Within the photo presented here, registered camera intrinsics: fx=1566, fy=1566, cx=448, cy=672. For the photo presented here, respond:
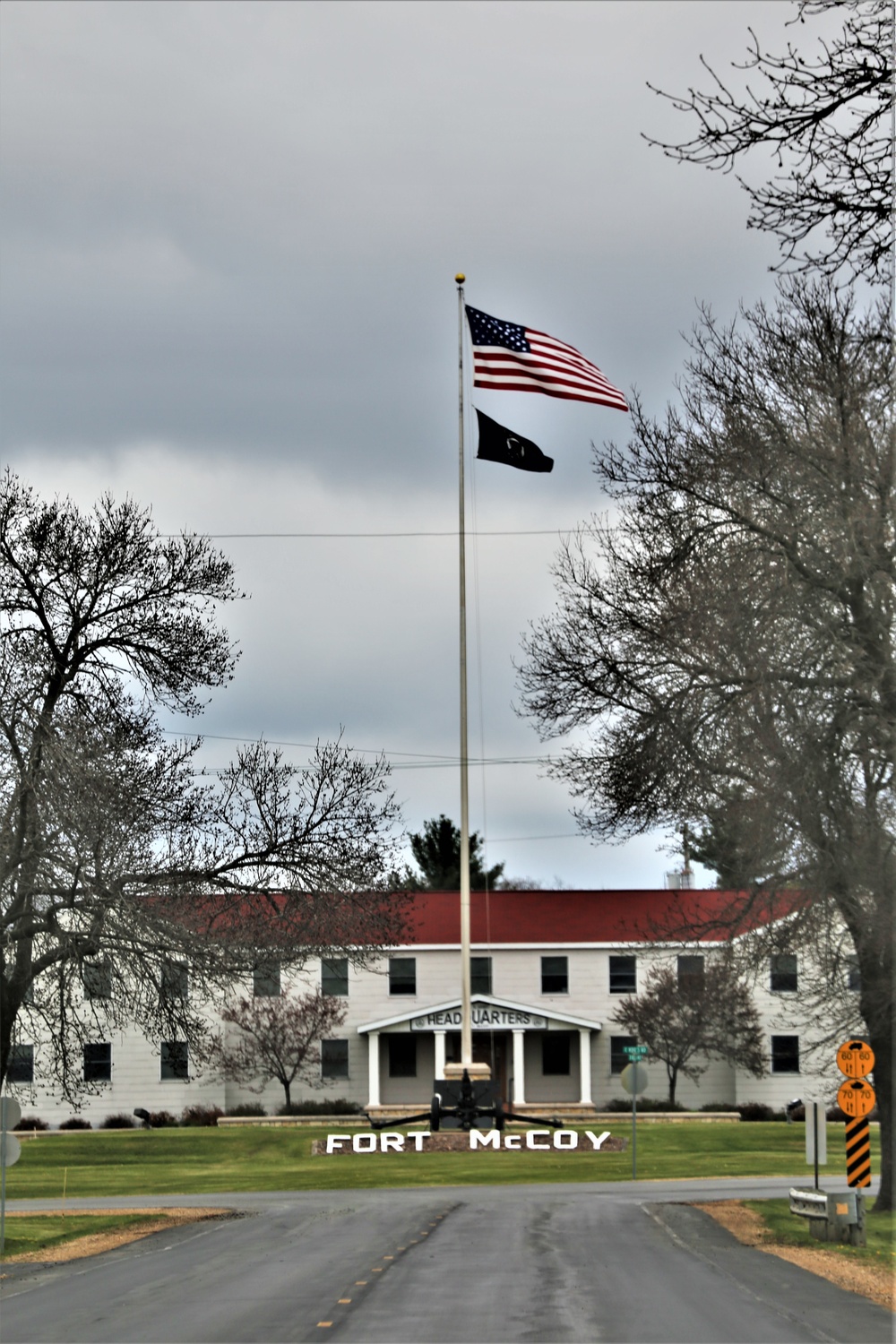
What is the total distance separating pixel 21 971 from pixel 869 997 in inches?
496

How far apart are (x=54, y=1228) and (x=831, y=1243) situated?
1261cm

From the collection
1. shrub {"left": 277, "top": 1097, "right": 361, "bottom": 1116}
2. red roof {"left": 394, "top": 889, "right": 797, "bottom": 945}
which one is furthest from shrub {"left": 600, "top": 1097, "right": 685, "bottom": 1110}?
shrub {"left": 277, "top": 1097, "right": 361, "bottom": 1116}

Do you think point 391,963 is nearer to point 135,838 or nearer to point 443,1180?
point 443,1180

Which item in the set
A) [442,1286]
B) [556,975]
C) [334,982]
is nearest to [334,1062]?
[334,982]

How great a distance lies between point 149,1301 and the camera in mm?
15203

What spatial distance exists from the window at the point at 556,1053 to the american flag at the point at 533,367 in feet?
120

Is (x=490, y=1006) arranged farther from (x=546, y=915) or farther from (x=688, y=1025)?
(x=688, y=1025)

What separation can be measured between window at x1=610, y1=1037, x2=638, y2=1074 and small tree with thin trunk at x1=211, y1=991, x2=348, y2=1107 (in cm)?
1026

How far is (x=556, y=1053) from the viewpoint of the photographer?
59.2m

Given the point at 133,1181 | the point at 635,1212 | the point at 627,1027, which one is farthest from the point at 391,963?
the point at 635,1212

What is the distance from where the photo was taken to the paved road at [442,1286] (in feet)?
42.3

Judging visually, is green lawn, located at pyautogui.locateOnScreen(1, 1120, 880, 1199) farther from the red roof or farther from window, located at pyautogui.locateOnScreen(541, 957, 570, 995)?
the red roof

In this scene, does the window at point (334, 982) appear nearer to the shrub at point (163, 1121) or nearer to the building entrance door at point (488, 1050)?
the building entrance door at point (488, 1050)

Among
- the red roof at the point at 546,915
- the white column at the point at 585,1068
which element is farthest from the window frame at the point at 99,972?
the white column at the point at 585,1068
